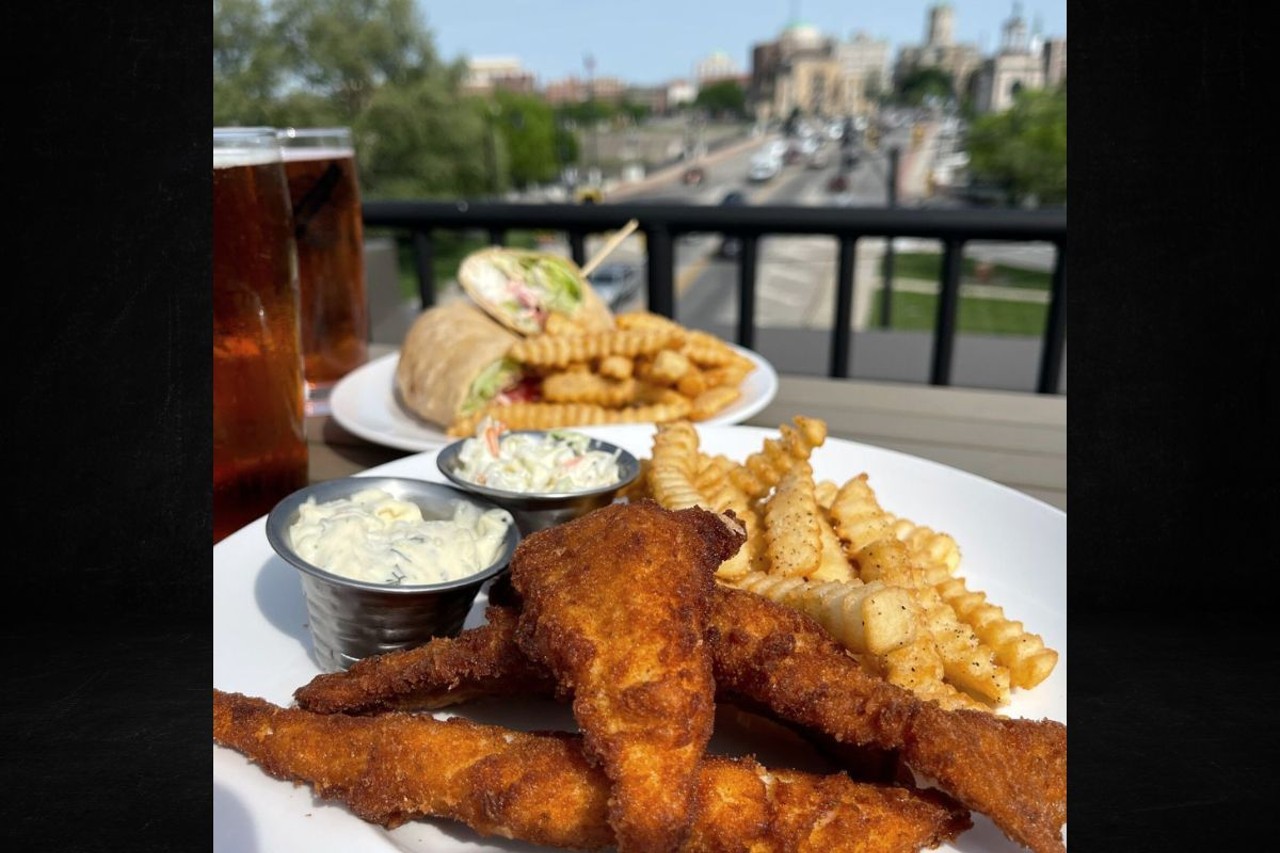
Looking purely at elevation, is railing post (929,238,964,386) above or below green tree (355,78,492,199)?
below

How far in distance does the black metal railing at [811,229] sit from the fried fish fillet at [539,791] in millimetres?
3309

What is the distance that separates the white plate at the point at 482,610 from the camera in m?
1.09

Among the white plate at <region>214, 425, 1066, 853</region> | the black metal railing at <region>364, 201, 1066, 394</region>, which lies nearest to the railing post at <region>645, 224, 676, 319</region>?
the black metal railing at <region>364, 201, 1066, 394</region>

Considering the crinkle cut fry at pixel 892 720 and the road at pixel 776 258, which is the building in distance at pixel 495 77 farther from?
the crinkle cut fry at pixel 892 720

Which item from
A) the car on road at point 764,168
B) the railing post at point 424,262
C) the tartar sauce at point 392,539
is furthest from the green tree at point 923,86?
the car on road at point 764,168

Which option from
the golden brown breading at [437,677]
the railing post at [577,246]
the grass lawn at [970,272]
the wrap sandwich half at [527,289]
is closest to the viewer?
the golden brown breading at [437,677]

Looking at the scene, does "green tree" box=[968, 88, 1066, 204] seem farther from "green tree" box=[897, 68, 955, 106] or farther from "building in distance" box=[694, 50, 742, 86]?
"building in distance" box=[694, 50, 742, 86]

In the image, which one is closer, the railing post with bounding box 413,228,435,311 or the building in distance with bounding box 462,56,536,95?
the railing post with bounding box 413,228,435,311

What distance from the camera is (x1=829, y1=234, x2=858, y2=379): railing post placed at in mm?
4215

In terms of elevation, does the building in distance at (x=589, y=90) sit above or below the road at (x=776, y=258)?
above

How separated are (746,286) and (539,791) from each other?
3.60 m

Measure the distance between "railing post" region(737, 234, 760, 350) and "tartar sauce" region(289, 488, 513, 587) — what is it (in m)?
2.91
